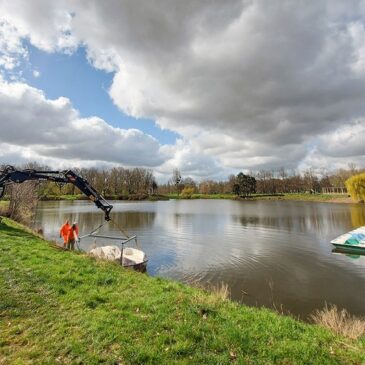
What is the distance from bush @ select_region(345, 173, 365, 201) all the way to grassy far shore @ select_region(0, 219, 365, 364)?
68.0 m

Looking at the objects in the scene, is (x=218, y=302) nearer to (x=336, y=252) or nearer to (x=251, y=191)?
(x=336, y=252)

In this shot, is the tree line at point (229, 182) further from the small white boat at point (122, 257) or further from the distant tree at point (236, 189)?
the small white boat at point (122, 257)

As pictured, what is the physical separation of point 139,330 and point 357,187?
71.4 metres

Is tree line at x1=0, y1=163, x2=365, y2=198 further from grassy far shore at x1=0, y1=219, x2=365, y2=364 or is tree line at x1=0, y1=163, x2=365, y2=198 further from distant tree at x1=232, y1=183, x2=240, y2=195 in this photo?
grassy far shore at x1=0, y1=219, x2=365, y2=364

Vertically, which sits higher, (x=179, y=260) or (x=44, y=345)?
(x=44, y=345)

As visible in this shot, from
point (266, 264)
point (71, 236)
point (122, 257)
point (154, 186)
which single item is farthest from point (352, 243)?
point (154, 186)

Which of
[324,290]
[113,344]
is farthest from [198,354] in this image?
[324,290]

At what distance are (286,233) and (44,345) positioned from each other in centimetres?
2611

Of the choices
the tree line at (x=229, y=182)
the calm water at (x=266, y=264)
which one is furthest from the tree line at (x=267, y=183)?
the calm water at (x=266, y=264)

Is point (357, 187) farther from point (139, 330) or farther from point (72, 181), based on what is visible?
point (139, 330)

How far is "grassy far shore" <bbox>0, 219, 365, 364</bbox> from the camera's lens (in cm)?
484

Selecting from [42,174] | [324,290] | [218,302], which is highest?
[42,174]

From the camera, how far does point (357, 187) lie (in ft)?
212

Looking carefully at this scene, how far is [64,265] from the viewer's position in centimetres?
1027
